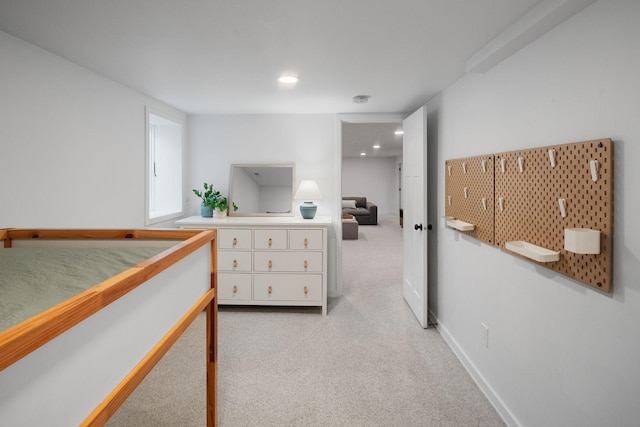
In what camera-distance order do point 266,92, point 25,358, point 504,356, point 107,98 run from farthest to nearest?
point 266,92 → point 107,98 → point 504,356 → point 25,358

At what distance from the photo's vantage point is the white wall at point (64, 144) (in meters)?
1.81

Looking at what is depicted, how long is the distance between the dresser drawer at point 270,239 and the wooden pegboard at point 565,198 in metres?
1.96

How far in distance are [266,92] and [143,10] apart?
1.40 metres

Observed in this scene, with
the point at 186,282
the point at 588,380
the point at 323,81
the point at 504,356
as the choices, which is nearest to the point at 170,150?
the point at 323,81

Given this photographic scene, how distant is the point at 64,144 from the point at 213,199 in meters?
1.65

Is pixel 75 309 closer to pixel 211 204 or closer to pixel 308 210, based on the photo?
pixel 308 210

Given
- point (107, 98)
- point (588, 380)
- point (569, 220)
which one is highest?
point (107, 98)

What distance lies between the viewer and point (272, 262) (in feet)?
10.8

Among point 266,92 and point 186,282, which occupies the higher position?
point 266,92

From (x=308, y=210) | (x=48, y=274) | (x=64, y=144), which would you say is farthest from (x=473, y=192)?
(x=64, y=144)

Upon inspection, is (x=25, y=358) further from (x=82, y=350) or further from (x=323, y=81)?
(x=323, y=81)

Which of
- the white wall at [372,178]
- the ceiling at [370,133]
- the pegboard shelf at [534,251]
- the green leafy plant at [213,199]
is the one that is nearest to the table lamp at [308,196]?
the green leafy plant at [213,199]

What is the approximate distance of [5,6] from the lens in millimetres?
1469

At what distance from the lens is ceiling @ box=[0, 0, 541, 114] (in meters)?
1.48
